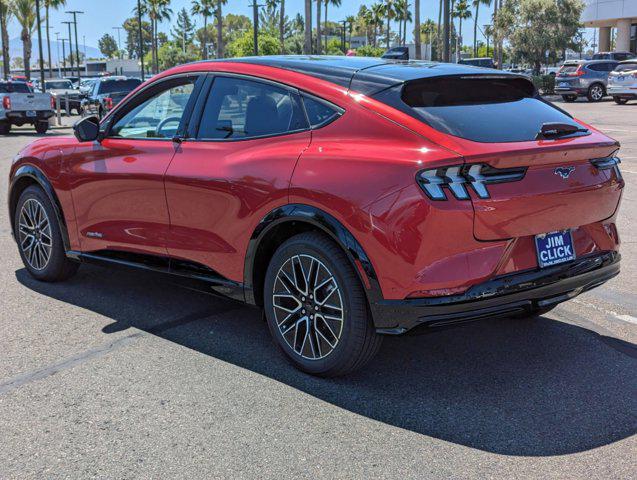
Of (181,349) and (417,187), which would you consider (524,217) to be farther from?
(181,349)

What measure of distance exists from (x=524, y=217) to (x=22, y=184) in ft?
14.1

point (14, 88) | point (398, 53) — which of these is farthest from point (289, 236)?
point (14, 88)

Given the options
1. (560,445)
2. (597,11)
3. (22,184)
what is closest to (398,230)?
(560,445)

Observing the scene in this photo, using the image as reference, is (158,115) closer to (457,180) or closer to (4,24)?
(457,180)

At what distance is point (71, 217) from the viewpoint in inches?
226

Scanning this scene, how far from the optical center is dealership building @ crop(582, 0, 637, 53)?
1949 inches

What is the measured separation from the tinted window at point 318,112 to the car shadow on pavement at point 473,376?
1.44m

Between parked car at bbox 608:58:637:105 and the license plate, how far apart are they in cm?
2908

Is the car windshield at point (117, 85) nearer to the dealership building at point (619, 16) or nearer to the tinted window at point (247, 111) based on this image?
the tinted window at point (247, 111)

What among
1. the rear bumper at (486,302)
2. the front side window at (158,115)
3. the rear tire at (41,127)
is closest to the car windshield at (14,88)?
the rear tire at (41,127)

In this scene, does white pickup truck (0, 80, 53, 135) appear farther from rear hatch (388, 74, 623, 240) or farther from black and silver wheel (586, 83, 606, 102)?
black and silver wheel (586, 83, 606, 102)

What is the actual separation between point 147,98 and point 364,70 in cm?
179

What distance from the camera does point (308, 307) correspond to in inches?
165

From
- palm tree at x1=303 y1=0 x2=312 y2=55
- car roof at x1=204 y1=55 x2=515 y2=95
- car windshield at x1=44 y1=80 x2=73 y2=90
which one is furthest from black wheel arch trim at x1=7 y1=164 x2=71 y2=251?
car windshield at x1=44 y1=80 x2=73 y2=90
